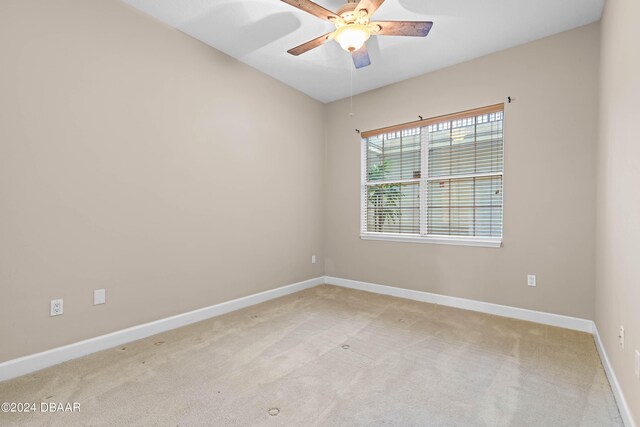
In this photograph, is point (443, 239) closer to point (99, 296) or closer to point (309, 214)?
point (309, 214)

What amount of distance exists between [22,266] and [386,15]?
3.32 m

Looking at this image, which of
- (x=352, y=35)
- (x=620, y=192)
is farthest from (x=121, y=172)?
(x=620, y=192)

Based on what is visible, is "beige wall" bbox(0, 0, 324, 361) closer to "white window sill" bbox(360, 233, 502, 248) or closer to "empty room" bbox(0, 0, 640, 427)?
"empty room" bbox(0, 0, 640, 427)

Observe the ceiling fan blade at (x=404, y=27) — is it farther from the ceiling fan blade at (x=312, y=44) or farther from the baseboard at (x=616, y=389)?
the baseboard at (x=616, y=389)

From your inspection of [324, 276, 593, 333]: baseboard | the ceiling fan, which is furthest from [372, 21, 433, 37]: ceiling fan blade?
[324, 276, 593, 333]: baseboard

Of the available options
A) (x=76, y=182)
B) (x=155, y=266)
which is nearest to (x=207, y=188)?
(x=155, y=266)

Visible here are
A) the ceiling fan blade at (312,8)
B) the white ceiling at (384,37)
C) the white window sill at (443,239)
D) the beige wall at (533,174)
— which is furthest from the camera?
the white window sill at (443,239)

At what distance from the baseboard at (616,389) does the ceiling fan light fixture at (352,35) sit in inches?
107

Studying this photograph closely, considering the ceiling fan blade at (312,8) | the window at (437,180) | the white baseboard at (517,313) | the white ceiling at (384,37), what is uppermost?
the white ceiling at (384,37)

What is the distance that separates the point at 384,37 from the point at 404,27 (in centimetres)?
75

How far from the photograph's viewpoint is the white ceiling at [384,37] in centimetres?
252

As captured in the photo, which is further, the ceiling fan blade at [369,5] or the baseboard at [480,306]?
the baseboard at [480,306]

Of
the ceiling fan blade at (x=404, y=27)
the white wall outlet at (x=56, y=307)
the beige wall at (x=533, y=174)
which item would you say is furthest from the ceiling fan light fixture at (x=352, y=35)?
the white wall outlet at (x=56, y=307)

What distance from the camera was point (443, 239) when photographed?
361 centimetres
